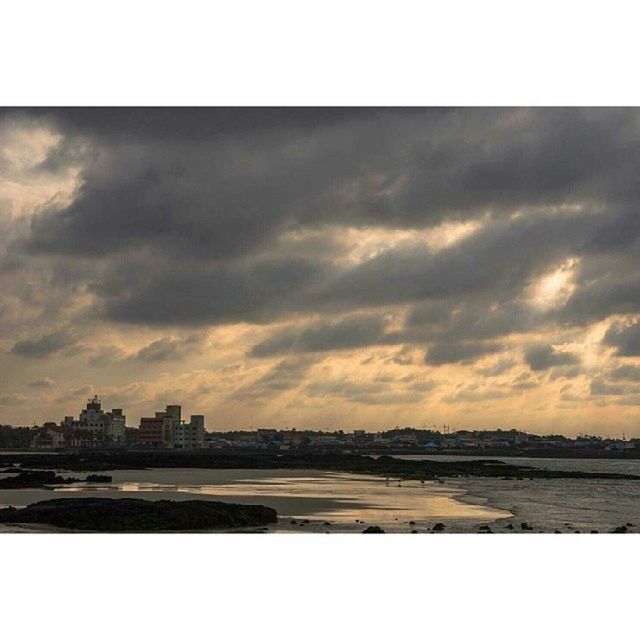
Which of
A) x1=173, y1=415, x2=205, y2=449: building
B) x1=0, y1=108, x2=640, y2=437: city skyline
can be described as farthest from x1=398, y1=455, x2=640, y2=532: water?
x1=173, y1=415, x2=205, y2=449: building

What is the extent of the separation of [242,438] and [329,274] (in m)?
2.47

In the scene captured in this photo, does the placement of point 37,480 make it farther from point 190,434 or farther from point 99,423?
point 190,434

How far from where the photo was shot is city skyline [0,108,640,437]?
12859 mm

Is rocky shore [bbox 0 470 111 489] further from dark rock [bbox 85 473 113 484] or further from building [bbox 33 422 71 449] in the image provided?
building [bbox 33 422 71 449]

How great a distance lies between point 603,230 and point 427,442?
3.76 m

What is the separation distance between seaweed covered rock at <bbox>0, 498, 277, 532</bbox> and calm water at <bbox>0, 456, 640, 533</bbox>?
491 millimetres

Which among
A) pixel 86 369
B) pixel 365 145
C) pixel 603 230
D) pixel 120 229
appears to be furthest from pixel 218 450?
pixel 603 230

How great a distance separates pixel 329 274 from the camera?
1325cm

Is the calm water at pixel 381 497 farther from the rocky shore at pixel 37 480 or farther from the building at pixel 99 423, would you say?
the building at pixel 99 423

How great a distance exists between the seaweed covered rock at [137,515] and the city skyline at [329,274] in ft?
5.51

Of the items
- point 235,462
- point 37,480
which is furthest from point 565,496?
point 37,480

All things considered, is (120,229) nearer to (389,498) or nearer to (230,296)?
(230,296)

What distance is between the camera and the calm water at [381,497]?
1229 centimetres

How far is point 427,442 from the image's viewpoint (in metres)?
14.4
